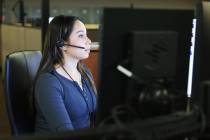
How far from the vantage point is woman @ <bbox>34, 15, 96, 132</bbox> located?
162 centimetres

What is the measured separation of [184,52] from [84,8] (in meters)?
5.22

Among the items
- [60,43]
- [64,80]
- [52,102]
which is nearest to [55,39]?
[60,43]

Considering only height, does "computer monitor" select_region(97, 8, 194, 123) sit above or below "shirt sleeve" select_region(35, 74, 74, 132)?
above

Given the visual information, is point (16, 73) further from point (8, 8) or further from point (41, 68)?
point (8, 8)

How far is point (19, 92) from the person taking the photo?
1.72 m

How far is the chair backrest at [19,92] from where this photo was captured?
1681 millimetres

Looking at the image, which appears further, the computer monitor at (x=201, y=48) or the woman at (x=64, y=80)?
the woman at (x=64, y=80)

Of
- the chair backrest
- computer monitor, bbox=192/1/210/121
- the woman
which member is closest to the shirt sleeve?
the woman

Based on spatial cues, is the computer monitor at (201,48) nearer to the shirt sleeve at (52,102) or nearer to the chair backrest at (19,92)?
the shirt sleeve at (52,102)

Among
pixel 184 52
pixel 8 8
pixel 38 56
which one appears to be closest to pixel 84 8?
pixel 8 8

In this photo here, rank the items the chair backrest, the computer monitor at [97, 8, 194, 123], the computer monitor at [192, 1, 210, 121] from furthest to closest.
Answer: the chair backrest < the computer monitor at [192, 1, 210, 121] < the computer monitor at [97, 8, 194, 123]

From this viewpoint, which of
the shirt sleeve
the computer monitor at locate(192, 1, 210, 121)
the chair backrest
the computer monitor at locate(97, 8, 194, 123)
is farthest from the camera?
the chair backrest

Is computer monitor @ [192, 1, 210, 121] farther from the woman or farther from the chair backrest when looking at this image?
the chair backrest

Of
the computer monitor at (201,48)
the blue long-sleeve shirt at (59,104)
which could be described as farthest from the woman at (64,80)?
the computer monitor at (201,48)
